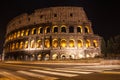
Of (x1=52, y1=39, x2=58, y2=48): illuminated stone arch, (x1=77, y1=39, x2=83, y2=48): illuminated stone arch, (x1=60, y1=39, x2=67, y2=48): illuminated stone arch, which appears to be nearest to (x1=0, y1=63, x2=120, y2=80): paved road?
(x1=60, y1=39, x2=67, y2=48): illuminated stone arch

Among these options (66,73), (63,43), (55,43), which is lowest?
(66,73)

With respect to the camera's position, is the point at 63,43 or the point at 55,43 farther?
the point at 55,43

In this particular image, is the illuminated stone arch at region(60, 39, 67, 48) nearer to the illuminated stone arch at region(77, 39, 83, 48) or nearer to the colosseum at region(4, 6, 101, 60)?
the colosseum at region(4, 6, 101, 60)

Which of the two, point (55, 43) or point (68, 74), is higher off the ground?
point (55, 43)

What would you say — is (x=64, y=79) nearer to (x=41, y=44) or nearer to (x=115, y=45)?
(x=115, y=45)

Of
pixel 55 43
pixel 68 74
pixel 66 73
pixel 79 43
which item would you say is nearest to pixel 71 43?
pixel 79 43

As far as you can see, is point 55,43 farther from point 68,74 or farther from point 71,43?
point 68,74

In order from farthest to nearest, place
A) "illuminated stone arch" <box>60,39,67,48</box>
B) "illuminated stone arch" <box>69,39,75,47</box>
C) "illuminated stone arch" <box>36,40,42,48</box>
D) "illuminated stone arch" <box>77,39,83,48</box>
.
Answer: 1. "illuminated stone arch" <box>36,40,42,48</box>
2. "illuminated stone arch" <box>69,39,75,47</box>
3. "illuminated stone arch" <box>77,39,83,48</box>
4. "illuminated stone arch" <box>60,39,67,48</box>

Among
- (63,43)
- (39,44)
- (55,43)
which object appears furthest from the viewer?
(39,44)

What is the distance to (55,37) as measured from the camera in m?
39.2

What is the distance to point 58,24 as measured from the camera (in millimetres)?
41000

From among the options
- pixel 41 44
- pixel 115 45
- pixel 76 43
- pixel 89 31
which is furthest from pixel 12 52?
pixel 115 45

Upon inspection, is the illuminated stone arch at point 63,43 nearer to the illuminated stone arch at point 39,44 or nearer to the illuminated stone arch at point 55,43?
the illuminated stone arch at point 55,43

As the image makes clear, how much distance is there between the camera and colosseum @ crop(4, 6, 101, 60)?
3850 centimetres
